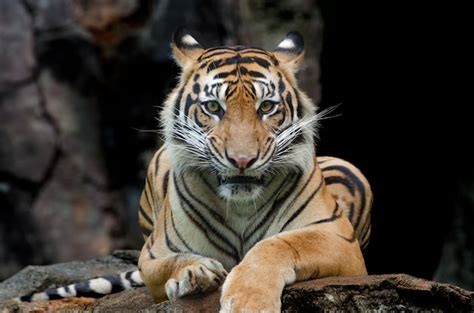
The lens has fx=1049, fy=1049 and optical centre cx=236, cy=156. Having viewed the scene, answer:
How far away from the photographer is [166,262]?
4.58m

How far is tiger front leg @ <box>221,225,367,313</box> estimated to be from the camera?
3.90 meters

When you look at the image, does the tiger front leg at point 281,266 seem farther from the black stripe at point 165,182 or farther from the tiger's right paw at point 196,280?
the black stripe at point 165,182

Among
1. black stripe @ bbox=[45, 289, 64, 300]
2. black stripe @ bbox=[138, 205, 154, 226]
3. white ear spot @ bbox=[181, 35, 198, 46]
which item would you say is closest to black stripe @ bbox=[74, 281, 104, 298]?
black stripe @ bbox=[45, 289, 64, 300]

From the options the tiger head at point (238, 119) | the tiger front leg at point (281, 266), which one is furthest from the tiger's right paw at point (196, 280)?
the tiger head at point (238, 119)

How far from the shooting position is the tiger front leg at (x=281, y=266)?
12.8 feet

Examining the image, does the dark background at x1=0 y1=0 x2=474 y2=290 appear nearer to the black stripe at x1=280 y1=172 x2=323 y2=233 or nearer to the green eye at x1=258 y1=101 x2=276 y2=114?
the black stripe at x1=280 y1=172 x2=323 y2=233

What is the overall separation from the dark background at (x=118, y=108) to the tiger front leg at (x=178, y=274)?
4692mm

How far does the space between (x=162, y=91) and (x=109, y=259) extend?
2758mm

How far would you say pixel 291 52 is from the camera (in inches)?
198

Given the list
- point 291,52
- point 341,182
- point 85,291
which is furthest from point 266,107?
point 85,291

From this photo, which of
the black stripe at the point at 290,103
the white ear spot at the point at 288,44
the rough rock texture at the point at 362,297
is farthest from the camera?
the white ear spot at the point at 288,44

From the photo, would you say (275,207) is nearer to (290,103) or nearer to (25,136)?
(290,103)

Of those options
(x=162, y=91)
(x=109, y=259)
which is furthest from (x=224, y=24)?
(x=109, y=259)

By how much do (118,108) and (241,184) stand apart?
17.7ft
